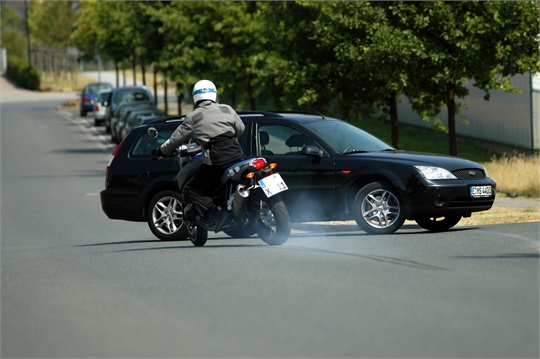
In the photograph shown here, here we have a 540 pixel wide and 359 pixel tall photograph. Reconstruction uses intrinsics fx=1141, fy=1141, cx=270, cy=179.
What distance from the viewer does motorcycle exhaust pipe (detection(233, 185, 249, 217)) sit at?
1204 cm

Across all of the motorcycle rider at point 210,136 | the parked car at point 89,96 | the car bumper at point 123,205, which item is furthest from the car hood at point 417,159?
the parked car at point 89,96

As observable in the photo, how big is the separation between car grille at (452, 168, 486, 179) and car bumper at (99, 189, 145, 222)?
4159 mm

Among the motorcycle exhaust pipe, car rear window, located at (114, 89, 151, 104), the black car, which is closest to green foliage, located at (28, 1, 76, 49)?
car rear window, located at (114, 89, 151, 104)

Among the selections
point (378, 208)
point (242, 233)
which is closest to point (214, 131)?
point (242, 233)

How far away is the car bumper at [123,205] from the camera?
15.0 metres

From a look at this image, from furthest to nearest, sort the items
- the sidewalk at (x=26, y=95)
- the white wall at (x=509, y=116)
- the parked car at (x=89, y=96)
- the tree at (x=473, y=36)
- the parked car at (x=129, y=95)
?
the sidewalk at (x=26, y=95), the parked car at (x=89, y=96), the parked car at (x=129, y=95), the white wall at (x=509, y=116), the tree at (x=473, y=36)

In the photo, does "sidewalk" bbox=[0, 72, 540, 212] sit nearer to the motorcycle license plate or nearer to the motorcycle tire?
the motorcycle tire

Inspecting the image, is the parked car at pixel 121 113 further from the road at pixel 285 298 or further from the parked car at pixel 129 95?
the road at pixel 285 298

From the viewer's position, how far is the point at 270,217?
1218cm

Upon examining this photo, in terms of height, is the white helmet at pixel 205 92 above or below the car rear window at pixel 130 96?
below

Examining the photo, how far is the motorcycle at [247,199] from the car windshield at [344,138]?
2.13 metres

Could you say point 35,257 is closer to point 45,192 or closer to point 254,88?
point 45,192

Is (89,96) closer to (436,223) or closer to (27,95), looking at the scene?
(27,95)

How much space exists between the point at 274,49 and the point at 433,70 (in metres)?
7.95
